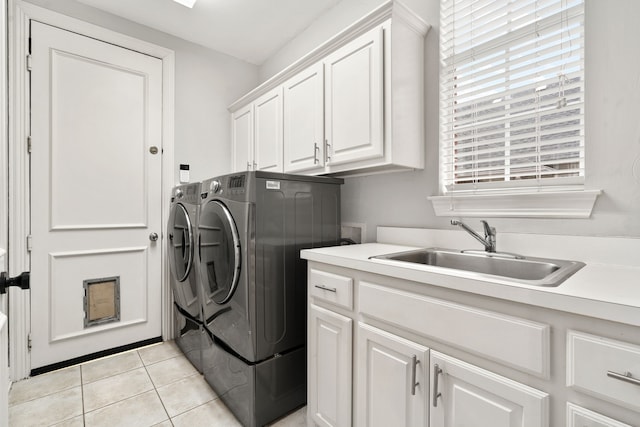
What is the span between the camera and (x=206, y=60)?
2.83 metres

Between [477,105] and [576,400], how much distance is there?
1.28 m

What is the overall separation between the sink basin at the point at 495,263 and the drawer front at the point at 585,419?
1.21ft

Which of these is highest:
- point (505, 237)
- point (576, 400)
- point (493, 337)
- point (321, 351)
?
point (505, 237)

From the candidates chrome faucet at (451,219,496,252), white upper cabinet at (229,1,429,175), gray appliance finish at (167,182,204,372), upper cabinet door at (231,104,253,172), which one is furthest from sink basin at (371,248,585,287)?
upper cabinet door at (231,104,253,172)

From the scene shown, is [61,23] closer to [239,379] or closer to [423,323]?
[239,379]

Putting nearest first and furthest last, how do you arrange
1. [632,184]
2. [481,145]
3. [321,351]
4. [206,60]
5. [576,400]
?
[576,400] → [632,184] → [321,351] → [481,145] → [206,60]

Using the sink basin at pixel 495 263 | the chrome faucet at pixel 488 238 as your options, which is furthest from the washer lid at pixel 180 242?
the chrome faucet at pixel 488 238

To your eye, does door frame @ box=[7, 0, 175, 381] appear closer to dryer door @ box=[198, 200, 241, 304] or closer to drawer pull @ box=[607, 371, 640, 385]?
dryer door @ box=[198, 200, 241, 304]

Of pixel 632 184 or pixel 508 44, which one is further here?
pixel 508 44

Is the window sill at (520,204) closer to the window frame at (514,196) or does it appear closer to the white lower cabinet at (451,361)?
the window frame at (514,196)

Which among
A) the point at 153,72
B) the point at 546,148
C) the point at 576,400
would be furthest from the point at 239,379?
the point at 153,72

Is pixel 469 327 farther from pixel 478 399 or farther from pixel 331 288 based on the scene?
pixel 331 288

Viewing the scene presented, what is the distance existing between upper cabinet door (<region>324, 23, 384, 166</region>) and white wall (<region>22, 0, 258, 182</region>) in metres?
1.46

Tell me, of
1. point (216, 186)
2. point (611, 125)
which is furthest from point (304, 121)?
point (611, 125)
